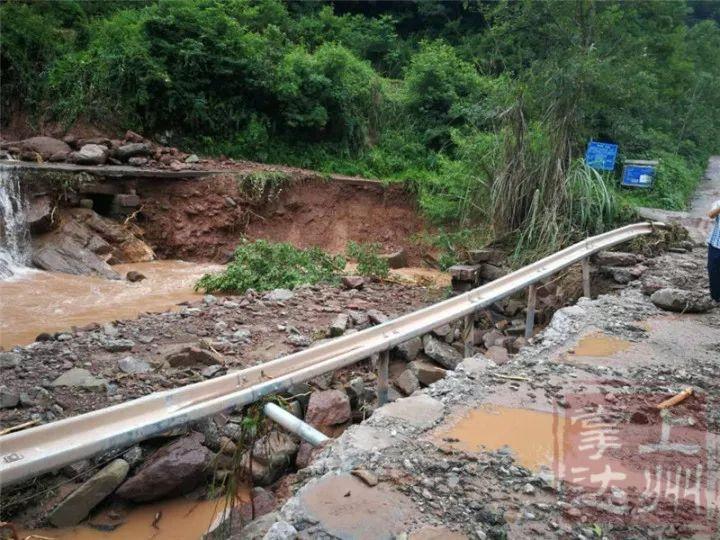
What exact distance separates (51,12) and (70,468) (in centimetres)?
1695

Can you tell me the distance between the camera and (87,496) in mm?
3656

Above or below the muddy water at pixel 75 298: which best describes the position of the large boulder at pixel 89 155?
above

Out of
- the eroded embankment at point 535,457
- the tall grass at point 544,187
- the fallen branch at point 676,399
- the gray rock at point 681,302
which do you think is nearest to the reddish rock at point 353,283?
the tall grass at point 544,187

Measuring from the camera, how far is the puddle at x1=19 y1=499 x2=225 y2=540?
354 cm

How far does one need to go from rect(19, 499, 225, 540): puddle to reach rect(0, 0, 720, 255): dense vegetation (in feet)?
18.9

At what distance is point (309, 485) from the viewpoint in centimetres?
244

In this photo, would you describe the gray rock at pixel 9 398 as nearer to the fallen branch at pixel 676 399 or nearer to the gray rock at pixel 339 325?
the gray rock at pixel 339 325

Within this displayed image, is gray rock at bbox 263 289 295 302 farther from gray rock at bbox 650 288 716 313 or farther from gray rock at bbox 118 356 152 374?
gray rock at bbox 650 288 716 313

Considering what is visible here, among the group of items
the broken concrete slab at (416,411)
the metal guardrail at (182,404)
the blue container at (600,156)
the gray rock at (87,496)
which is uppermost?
the blue container at (600,156)

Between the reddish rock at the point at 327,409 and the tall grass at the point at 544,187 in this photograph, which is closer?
the reddish rock at the point at 327,409

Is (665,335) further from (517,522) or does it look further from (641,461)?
(517,522)

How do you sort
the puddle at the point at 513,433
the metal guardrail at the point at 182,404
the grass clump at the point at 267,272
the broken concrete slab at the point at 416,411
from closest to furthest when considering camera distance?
1. the metal guardrail at the point at 182,404
2. the puddle at the point at 513,433
3. the broken concrete slab at the point at 416,411
4. the grass clump at the point at 267,272

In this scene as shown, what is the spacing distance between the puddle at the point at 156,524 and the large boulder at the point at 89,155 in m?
10.5

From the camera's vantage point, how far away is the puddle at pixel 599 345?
4.40 m
